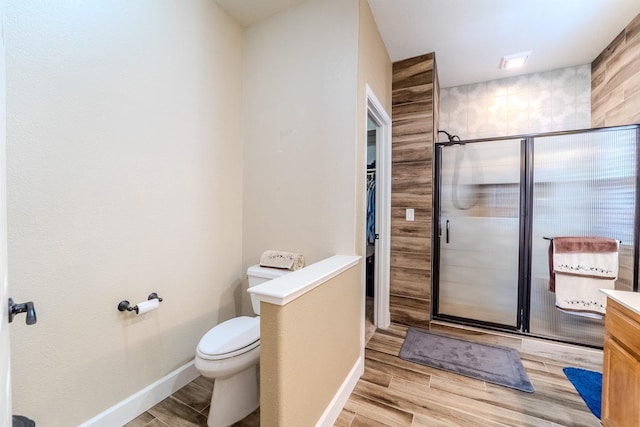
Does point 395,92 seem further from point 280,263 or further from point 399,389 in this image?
point 399,389

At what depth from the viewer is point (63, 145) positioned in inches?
48.3

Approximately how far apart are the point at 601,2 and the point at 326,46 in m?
1.98

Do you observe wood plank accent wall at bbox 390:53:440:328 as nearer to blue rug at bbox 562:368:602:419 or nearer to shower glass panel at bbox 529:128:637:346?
shower glass panel at bbox 529:128:637:346

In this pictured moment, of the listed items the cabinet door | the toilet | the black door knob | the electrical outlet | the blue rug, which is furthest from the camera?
the electrical outlet

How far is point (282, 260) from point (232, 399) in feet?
2.74

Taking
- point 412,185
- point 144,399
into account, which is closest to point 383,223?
point 412,185

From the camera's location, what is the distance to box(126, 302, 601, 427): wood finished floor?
1482mm

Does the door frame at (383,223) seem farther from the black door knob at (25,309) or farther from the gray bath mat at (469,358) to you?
the black door knob at (25,309)

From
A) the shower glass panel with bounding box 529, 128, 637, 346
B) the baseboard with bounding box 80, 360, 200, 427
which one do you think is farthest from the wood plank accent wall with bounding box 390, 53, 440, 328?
the baseboard with bounding box 80, 360, 200, 427

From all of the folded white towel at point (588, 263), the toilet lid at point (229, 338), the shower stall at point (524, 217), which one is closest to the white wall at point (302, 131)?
the toilet lid at point (229, 338)

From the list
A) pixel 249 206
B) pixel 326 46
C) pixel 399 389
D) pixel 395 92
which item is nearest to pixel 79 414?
pixel 249 206

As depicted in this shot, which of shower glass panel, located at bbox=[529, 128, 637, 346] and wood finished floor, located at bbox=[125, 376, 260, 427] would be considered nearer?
wood finished floor, located at bbox=[125, 376, 260, 427]

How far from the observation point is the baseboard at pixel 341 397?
1.39 meters

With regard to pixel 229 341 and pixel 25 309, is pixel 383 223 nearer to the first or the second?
pixel 229 341
